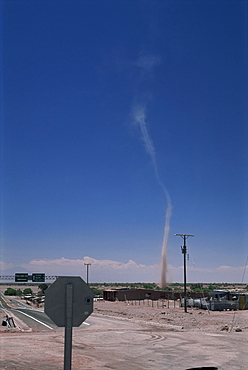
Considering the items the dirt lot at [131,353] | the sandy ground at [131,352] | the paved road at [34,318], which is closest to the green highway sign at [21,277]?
the paved road at [34,318]

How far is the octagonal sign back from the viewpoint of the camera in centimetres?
561

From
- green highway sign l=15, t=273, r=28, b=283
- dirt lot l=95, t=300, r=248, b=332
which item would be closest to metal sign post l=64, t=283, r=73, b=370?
dirt lot l=95, t=300, r=248, b=332

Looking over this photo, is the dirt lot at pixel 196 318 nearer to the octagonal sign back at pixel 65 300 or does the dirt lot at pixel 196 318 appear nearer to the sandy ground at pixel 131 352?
the sandy ground at pixel 131 352

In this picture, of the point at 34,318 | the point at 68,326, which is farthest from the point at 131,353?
the point at 34,318

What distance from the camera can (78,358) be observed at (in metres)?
17.6

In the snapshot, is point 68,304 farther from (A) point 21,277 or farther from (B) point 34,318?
(A) point 21,277

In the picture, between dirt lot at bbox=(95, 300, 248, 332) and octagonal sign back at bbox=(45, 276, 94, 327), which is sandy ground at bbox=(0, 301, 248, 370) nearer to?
dirt lot at bbox=(95, 300, 248, 332)

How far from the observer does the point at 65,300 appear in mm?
5660

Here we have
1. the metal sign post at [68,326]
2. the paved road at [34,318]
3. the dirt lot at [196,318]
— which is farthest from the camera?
the paved road at [34,318]

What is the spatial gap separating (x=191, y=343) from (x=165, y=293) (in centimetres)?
6814

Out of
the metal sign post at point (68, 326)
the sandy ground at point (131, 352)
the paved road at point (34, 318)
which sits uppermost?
the metal sign post at point (68, 326)

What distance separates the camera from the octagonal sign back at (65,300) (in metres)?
5.61

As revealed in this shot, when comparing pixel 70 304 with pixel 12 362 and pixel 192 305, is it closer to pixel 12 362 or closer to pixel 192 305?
pixel 12 362

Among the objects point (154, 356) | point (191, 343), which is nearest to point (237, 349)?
point (191, 343)
